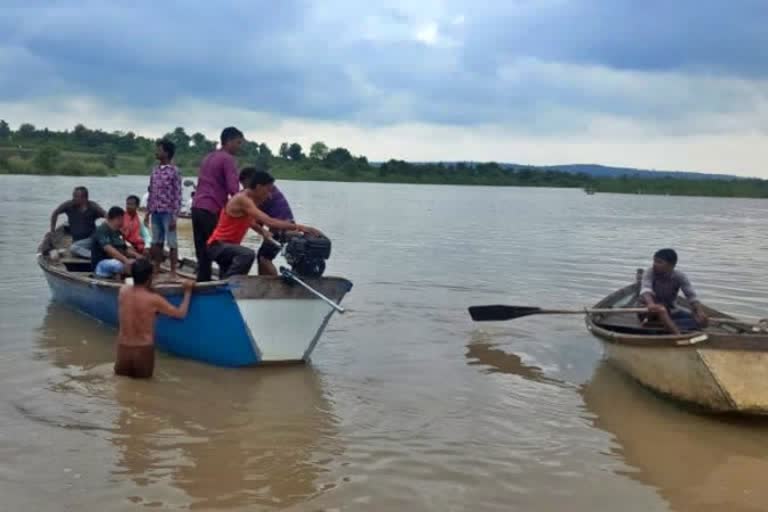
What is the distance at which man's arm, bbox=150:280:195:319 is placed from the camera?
21.7ft


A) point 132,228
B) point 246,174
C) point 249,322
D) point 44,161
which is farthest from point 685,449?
point 44,161

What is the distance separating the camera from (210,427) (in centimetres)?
587

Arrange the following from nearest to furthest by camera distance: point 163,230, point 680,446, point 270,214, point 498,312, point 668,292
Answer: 1. point 680,446
2. point 668,292
3. point 270,214
4. point 498,312
5. point 163,230

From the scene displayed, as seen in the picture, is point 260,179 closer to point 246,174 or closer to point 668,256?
point 246,174

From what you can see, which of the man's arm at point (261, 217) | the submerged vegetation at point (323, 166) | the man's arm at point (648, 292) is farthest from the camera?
the submerged vegetation at point (323, 166)

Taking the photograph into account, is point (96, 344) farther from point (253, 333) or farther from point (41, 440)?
point (41, 440)

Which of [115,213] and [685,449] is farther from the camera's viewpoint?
[115,213]

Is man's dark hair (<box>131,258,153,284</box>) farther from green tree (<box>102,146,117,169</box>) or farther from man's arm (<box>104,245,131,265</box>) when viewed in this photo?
green tree (<box>102,146,117,169</box>)

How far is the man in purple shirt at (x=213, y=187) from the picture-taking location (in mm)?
7711

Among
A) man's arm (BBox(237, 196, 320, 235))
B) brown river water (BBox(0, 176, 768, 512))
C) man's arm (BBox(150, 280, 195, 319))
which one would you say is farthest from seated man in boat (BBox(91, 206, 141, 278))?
man's arm (BBox(237, 196, 320, 235))

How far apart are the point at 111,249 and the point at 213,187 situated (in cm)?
203

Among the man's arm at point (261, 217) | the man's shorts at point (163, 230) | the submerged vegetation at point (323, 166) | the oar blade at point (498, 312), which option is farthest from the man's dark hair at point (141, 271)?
the submerged vegetation at point (323, 166)

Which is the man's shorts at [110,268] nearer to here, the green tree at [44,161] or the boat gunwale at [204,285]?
the boat gunwale at [204,285]

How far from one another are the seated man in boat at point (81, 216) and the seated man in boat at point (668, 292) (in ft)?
23.1
